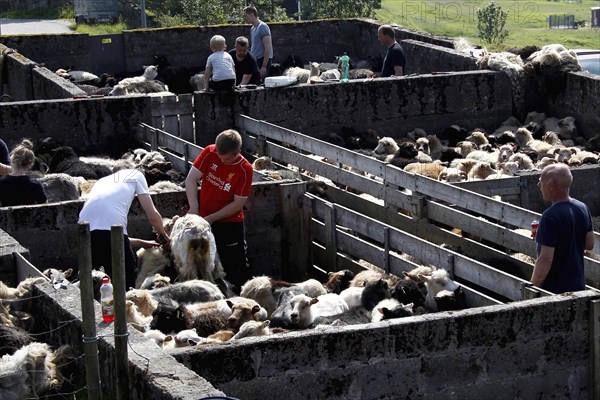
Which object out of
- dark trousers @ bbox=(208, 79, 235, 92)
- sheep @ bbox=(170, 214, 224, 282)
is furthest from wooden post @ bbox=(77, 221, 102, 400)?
dark trousers @ bbox=(208, 79, 235, 92)

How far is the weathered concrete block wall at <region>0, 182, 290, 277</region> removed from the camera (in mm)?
13680

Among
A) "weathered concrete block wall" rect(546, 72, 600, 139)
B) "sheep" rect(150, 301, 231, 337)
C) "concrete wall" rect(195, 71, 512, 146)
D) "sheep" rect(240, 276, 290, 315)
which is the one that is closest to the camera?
"sheep" rect(150, 301, 231, 337)

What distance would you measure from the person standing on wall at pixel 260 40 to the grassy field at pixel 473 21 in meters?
44.2

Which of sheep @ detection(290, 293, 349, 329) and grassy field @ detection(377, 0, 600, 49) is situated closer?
sheep @ detection(290, 293, 349, 329)

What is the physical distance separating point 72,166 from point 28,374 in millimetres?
8541

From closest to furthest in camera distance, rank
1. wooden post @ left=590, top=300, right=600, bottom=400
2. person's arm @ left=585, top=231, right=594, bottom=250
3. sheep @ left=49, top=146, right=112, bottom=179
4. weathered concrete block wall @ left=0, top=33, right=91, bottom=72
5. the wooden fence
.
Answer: wooden post @ left=590, top=300, right=600, bottom=400, person's arm @ left=585, top=231, right=594, bottom=250, the wooden fence, sheep @ left=49, top=146, right=112, bottom=179, weathered concrete block wall @ left=0, top=33, right=91, bottom=72

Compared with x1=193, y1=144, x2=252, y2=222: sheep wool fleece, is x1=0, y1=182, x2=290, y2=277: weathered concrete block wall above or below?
below

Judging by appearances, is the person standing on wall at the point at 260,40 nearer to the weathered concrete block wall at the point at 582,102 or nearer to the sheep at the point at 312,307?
the weathered concrete block wall at the point at 582,102

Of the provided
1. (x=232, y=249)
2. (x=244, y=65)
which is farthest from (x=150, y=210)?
(x=244, y=65)

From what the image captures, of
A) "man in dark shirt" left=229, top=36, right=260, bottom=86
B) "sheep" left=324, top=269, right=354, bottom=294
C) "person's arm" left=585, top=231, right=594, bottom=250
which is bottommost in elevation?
"sheep" left=324, top=269, right=354, bottom=294

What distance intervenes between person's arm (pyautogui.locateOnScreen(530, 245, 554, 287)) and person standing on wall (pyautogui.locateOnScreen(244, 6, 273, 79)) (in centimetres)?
1296

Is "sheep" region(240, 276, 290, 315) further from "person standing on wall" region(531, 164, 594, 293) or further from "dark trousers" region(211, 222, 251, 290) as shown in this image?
"person standing on wall" region(531, 164, 594, 293)

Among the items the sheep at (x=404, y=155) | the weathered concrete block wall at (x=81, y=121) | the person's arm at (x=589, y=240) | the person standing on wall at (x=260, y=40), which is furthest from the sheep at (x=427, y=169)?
the person's arm at (x=589, y=240)

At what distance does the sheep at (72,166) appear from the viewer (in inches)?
687
